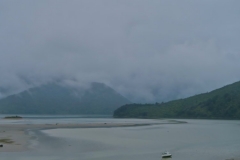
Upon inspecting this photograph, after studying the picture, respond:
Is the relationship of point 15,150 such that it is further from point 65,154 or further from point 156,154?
point 156,154

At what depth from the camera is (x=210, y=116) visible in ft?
593

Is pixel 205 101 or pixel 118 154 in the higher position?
pixel 205 101

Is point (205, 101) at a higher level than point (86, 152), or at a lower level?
higher

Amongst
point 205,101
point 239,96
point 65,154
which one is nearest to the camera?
point 65,154

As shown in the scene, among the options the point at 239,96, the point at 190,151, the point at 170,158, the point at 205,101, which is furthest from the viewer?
the point at 205,101

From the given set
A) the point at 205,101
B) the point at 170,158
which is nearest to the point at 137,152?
the point at 170,158

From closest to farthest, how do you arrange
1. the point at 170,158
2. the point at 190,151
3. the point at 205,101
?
the point at 170,158 → the point at 190,151 → the point at 205,101

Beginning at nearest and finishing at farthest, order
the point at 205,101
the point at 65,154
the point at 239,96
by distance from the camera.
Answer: the point at 65,154
the point at 239,96
the point at 205,101

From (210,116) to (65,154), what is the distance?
155 metres

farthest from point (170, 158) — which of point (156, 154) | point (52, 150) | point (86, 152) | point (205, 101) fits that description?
point (205, 101)

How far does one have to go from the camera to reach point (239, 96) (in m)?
178

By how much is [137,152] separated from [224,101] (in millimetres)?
153685

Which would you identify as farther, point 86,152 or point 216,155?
point 86,152

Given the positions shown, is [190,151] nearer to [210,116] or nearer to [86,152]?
[86,152]
